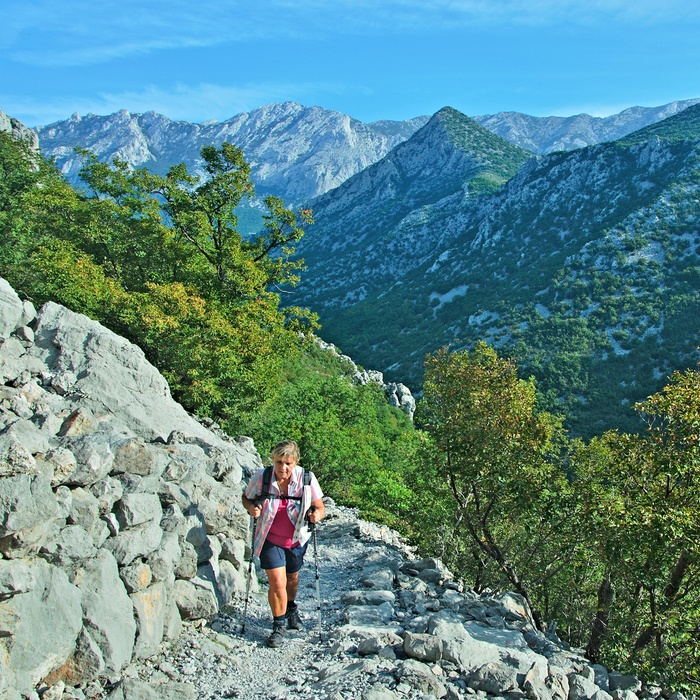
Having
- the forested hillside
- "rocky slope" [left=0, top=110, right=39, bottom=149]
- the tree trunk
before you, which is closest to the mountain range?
"rocky slope" [left=0, top=110, right=39, bottom=149]

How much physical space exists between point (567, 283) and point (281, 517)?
317 feet

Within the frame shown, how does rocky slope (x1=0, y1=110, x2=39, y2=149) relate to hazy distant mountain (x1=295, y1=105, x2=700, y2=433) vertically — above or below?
above

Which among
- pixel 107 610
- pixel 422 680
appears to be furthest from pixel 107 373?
pixel 422 680

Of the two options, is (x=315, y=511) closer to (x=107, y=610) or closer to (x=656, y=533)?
(x=107, y=610)

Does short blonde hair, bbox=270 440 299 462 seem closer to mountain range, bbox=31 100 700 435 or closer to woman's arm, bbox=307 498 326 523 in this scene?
woman's arm, bbox=307 498 326 523

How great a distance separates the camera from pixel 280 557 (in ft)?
22.9

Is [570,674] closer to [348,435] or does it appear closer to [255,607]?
[255,607]

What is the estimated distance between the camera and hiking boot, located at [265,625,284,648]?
21.9ft

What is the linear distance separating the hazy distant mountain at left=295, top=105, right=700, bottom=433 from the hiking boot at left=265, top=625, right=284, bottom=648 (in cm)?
6110

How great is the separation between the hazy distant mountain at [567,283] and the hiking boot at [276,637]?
61.1 meters

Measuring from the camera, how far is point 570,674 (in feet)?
22.4

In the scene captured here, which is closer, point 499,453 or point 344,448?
point 499,453

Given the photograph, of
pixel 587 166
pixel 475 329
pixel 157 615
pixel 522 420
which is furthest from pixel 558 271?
pixel 157 615

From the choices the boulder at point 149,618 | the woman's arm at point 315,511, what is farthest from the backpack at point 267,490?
the boulder at point 149,618
